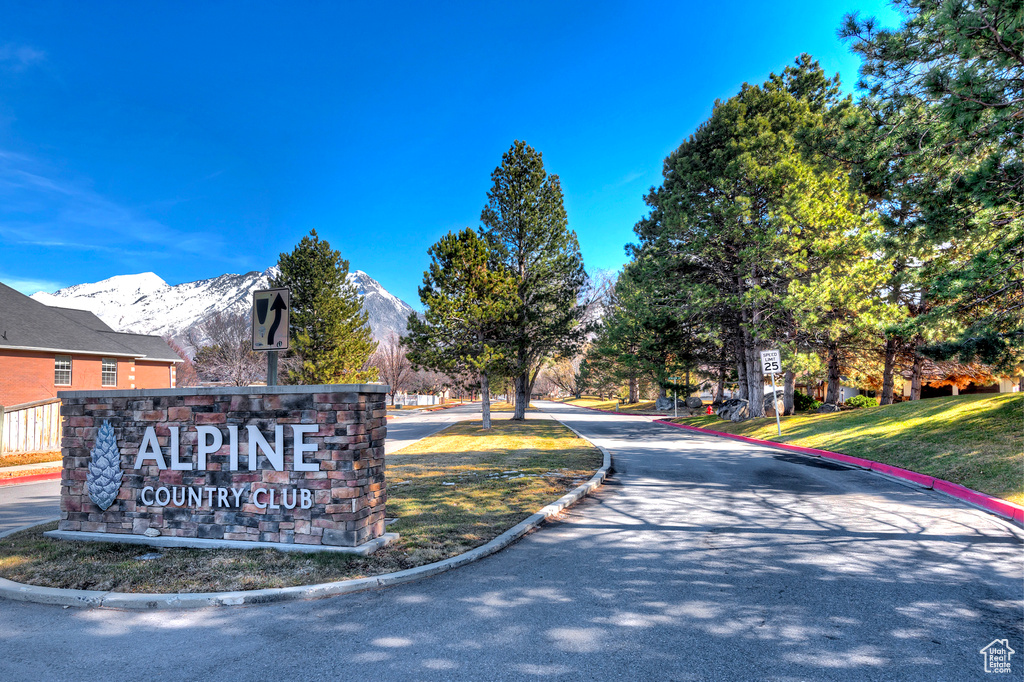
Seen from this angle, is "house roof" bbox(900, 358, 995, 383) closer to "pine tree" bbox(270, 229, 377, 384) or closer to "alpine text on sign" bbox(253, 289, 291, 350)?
"alpine text on sign" bbox(253, 289, 291, 350)

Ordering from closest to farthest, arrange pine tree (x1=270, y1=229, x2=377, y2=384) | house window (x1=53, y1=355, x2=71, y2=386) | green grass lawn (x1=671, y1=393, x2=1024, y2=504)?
green grass lawn (x1=671, y1=393, x2=1024, y2=504) < house window (x1=53, y1=355, x2=71, y2=386) < pine tree (x1=270, y1=229, x2=377, y2=384)

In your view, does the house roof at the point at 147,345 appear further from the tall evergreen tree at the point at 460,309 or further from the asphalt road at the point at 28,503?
the asphalt road at the point at 28,503

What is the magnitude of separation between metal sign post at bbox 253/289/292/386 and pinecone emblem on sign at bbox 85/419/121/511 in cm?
223

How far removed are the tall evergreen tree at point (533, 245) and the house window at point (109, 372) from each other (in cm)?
2138

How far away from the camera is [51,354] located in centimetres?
2366

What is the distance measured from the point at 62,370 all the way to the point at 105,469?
24.0 m

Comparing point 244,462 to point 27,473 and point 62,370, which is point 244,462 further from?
point 62,370

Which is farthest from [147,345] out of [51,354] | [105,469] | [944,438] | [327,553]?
[944,438]

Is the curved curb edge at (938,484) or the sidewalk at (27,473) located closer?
the curved curb edge at (938,484)

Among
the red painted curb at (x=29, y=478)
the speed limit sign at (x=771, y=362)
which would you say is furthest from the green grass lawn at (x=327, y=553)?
the speed limit sign at (x=771, y=362)

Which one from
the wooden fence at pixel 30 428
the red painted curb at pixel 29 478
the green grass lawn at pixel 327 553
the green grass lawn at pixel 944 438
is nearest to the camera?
the green grass lawn at pixel 327 553

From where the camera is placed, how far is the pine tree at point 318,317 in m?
35.7

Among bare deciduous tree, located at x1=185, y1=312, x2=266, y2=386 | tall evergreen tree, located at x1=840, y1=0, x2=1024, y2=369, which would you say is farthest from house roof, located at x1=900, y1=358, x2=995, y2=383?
bare deciduous tree, located at x1=185, y1=312, x2=266, y2=386

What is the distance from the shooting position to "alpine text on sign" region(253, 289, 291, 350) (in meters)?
6.55
